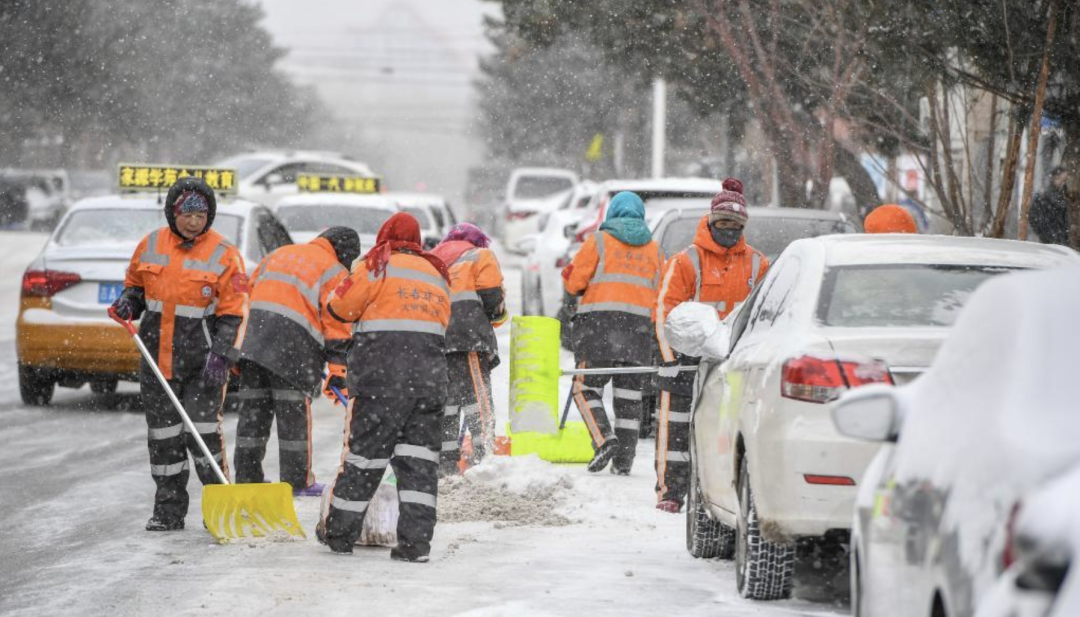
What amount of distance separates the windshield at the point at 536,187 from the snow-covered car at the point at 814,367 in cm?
3726

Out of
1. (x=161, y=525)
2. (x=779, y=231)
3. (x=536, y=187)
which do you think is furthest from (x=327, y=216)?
(x=536, y=187)

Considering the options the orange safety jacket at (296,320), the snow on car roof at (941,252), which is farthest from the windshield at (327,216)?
the snow on car roof at (941,252)

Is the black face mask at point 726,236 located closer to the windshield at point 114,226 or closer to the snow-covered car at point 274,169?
the windshield at point 114,226

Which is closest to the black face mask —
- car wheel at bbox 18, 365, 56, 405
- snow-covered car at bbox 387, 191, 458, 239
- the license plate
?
the license plate

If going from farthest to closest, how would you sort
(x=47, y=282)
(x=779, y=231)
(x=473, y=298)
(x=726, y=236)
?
(x=47, y=282) < (x=779, y=231) < (x=473, y=298) < (x=726, y=236)

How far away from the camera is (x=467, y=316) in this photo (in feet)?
35.9

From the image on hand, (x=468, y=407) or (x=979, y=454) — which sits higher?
(x=979, y=454)

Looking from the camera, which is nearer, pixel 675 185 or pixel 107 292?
pixel 107 292

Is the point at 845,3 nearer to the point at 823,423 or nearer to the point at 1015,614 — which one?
the point at 823,423

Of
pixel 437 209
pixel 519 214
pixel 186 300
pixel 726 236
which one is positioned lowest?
pixel 186 300

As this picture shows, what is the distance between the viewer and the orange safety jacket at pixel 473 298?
10.9 metres

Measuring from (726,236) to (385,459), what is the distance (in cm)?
258

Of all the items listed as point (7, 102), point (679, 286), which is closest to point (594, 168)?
point (7, 102)

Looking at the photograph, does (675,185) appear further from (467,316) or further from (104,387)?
(467,316)
